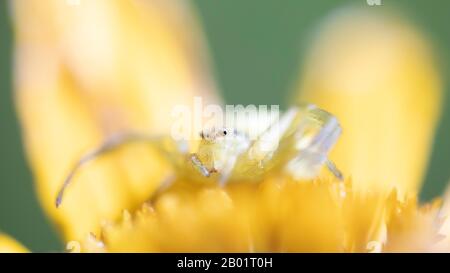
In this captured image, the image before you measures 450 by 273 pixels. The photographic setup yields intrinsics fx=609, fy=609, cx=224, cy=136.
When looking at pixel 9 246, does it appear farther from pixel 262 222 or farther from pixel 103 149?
pixel 262 222

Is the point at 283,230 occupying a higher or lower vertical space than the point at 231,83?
lower

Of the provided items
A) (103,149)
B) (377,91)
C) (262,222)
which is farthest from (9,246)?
(377,91)

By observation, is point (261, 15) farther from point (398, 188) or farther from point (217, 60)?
point (398, 188)

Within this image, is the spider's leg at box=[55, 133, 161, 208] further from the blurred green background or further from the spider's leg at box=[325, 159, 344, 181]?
the spider's leg at box=[325, 159, 344, 181]

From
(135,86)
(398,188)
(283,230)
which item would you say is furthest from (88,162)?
(398,188)

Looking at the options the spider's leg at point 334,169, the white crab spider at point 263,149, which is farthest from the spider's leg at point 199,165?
the spider's leg at point 334,169

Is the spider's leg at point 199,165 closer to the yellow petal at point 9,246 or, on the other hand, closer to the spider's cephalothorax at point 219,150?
the spider's cephalothorax at point 219,150

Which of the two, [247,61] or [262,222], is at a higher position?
[247,61]
